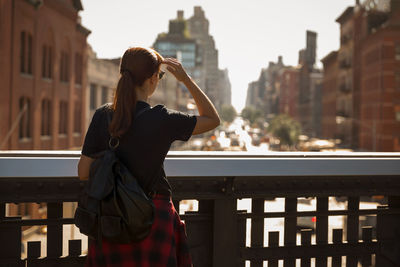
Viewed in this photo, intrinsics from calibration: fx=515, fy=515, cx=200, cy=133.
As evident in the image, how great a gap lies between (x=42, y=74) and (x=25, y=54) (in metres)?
2.79

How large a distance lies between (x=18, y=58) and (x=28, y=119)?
11.9 ft

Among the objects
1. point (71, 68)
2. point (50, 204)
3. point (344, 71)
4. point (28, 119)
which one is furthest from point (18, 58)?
point (344, 71)

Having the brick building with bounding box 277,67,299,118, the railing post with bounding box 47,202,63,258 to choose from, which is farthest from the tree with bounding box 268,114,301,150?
the railing post with bounding box 47,202,63,258

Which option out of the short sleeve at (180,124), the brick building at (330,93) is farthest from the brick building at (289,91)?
the short sleeve at (180,124)

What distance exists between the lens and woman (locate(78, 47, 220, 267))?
250 centimetres

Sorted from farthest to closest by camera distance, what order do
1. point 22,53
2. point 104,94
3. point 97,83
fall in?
point 104,94 < point 97,83 < point 22,53

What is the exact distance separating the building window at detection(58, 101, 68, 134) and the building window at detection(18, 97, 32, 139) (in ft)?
17.5

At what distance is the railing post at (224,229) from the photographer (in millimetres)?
3246

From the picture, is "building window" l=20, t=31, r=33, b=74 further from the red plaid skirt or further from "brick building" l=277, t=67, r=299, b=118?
"brick building" l=277, t=67, r=299, b=118

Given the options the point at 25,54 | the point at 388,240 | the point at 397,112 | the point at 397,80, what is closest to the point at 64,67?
the point at 25,54

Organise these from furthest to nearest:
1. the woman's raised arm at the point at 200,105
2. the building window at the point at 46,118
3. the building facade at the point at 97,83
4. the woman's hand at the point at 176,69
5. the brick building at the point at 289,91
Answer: the brick building at the point at 289,91, the building facade at the point at 97,83, the building window at the point at 46,118, the woman's hand at the point at 176,69, the woman's raised arm at the point at 200,105

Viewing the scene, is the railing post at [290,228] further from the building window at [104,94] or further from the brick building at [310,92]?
the brick building at [310,92]

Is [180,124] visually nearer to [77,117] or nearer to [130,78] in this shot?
[130,78]

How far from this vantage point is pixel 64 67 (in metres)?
33.7
